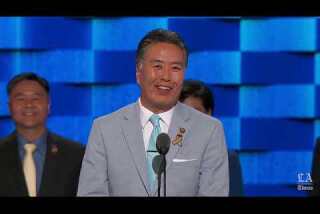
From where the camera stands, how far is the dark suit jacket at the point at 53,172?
10.1 ft

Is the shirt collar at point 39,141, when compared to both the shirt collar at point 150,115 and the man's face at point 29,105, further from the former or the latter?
the shirt collar at point 150,115

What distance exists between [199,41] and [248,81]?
360 millimetres

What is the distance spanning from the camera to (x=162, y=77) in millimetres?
2869

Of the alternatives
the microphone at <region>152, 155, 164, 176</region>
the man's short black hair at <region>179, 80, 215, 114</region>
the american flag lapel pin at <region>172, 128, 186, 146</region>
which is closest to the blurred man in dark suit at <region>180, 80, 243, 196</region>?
the man's short black hair at <region>179, 80, 215, 114</region>

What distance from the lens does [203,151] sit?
272cm

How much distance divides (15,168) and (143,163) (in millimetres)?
800

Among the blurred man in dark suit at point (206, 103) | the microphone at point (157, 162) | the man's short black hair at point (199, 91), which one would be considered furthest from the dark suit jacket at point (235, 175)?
the microphone at point (157, 162)

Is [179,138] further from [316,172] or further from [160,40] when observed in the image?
[316,172]

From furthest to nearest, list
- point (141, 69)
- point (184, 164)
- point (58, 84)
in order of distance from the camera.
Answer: point (58, 84) < point (141, 69) < point (184, 164)

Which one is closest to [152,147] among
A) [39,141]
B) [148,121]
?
[148,121]

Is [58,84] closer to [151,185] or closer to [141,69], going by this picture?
[141,69]

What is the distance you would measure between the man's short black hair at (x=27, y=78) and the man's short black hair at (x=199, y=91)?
0.75 m

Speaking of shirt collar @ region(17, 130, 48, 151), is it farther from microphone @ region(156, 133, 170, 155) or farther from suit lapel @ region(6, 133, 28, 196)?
microphone @ region(156, 133, 170, 155)
